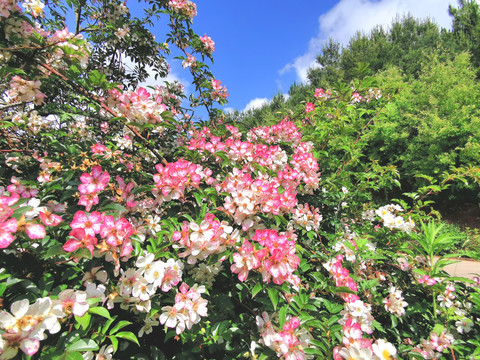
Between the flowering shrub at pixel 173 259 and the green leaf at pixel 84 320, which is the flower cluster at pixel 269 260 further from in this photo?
the green leaf at pixel 84 320

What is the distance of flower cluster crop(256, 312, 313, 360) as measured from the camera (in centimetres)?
91

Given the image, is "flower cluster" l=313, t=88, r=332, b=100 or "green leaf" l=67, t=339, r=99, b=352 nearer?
"green leaf" l=67, t=339, r=99, b=352

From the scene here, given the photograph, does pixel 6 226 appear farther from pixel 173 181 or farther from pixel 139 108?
pixel 139 108

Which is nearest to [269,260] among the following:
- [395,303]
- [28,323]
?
[28,323]

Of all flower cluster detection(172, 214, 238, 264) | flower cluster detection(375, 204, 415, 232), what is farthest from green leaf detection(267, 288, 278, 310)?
flower cluster detection(375, 204, 415, 232)

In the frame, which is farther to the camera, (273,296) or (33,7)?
(33,7)

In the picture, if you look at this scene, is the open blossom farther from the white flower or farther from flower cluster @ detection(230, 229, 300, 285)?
the white flower

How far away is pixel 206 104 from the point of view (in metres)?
2.69

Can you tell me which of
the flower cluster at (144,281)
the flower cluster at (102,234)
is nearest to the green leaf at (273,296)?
the flower cluster at (144,281)

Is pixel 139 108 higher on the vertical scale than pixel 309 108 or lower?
lower

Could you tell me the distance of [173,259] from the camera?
0.99 metres

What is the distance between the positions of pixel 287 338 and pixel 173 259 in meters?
0.54

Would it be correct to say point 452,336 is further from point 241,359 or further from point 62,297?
point 62,297

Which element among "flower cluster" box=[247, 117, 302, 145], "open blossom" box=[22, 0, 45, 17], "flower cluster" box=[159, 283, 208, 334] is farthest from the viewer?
"flower cluster" box=[247, 117, 302, 145]
